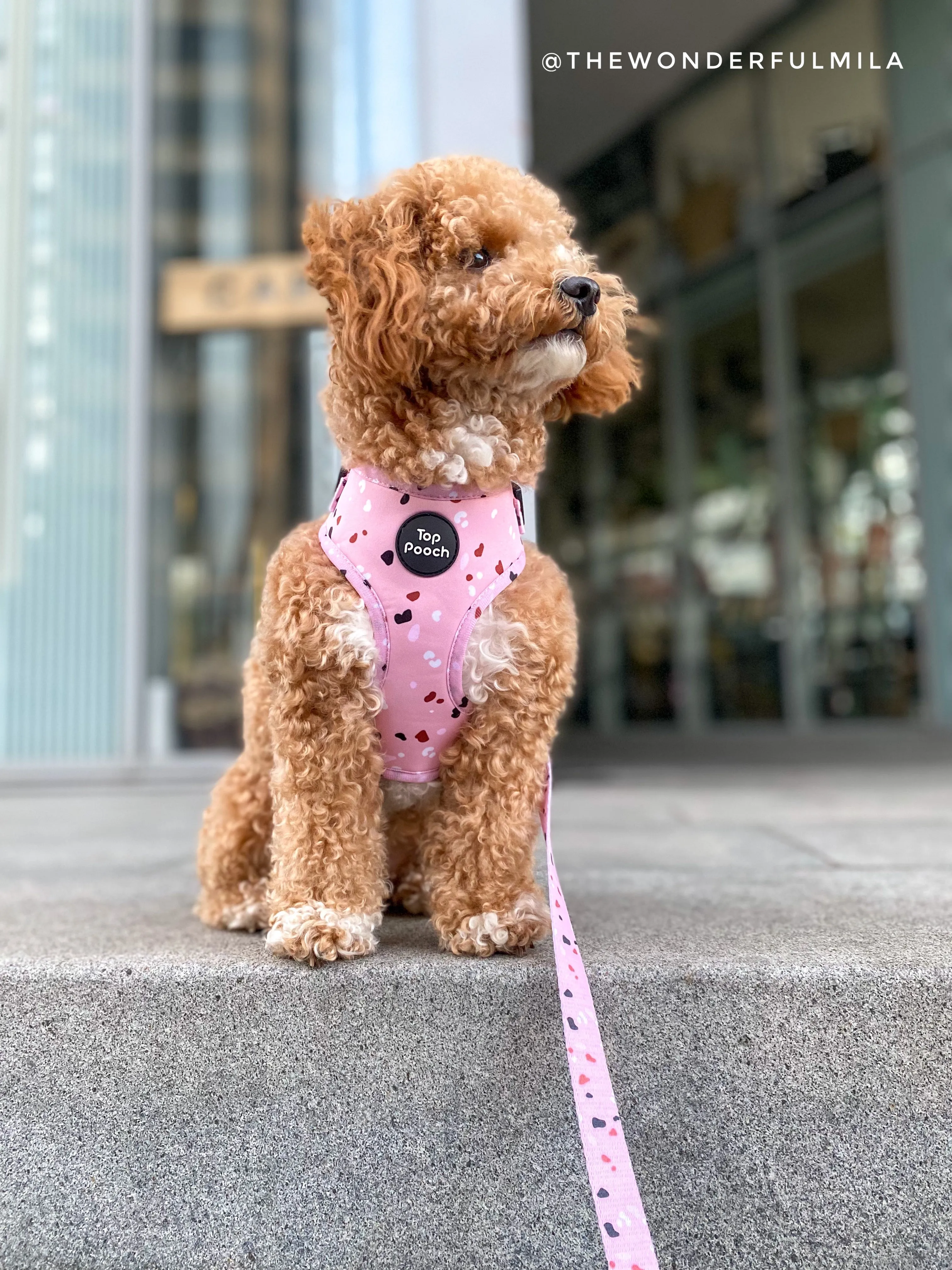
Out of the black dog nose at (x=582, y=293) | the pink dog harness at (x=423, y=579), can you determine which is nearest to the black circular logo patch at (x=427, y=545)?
the pink dog harness at (x=423, y=579)

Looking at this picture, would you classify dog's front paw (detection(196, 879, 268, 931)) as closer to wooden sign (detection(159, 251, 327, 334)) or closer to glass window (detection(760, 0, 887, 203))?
wooden sign (detection(159, 251, 327, 334))

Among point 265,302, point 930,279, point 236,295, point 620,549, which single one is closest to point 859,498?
point 930,279

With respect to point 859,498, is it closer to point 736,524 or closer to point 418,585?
point 736,524

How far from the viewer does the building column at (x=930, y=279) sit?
6.40 metres

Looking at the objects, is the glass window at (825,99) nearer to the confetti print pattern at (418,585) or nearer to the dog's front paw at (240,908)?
the confetti print pattern at (418,585)

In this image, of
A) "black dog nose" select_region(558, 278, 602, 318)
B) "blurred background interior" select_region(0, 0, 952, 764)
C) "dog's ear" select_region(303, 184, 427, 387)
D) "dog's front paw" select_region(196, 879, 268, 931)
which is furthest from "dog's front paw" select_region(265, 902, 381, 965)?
"blurred background interior" select_region(0, 0, 952, 764)

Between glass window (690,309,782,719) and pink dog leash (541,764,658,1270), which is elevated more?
glass window (690,309,782,719)

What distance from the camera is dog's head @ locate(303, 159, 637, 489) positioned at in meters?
1.42

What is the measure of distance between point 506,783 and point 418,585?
358 millimetres

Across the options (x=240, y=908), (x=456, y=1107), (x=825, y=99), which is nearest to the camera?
(x=456, y=1107)

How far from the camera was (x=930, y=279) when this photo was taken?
6578 mm

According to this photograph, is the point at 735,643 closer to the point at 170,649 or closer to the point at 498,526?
the point at 170,649

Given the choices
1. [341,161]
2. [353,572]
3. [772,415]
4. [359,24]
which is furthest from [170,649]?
[772,415]

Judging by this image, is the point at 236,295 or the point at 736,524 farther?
the point at 736,524
